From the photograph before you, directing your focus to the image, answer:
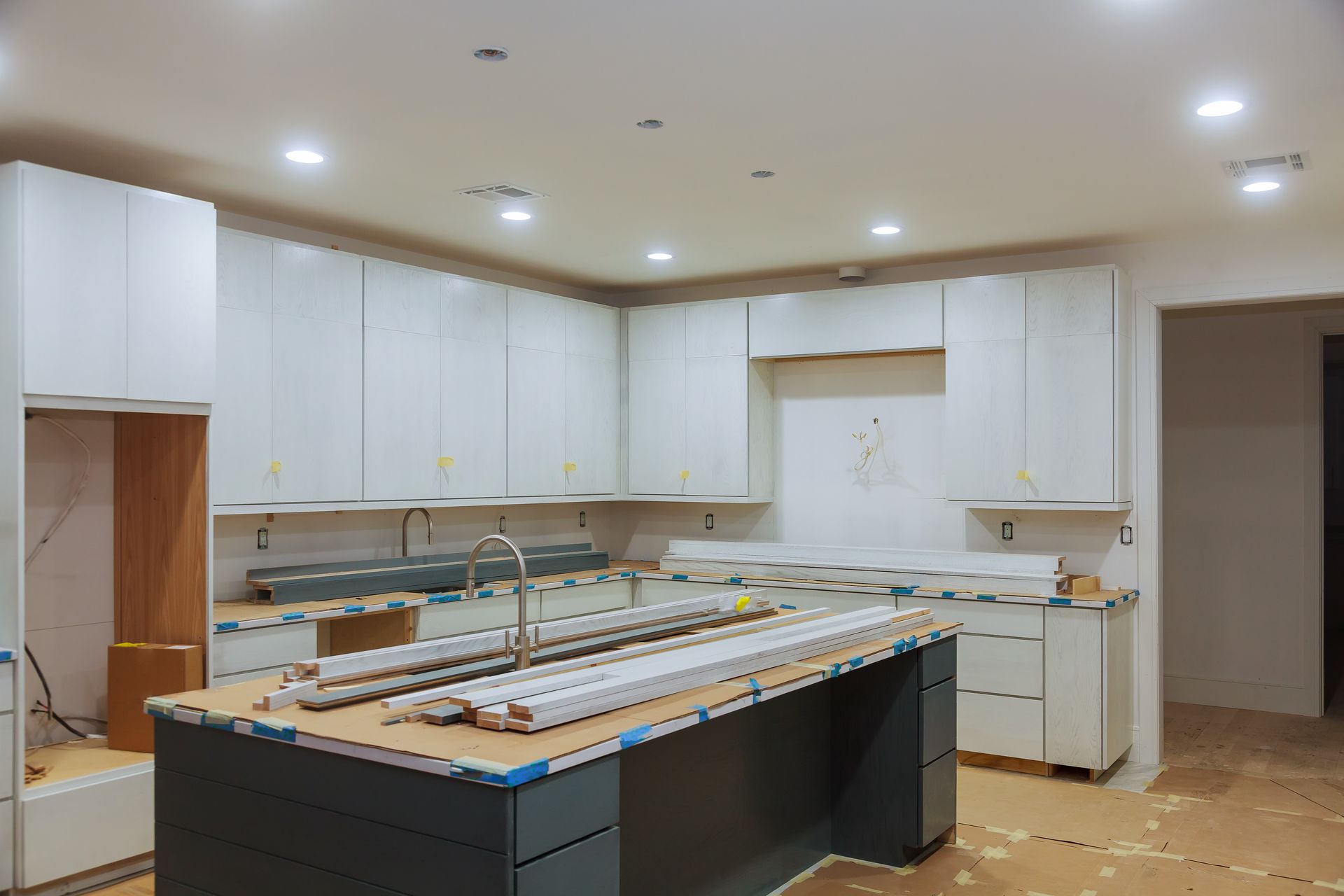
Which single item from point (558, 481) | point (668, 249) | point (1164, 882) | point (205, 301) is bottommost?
point (1164, 882)

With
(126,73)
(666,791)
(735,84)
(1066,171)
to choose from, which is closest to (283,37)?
(126,73)

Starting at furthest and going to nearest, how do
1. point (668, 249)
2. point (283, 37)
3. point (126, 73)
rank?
1. point (668, 249)
2. point (126, 73)
3. point (283, 37)

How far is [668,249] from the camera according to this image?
5.39 meters

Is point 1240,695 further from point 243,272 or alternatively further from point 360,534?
point 243,272

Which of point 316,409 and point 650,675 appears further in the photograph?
point 316,409

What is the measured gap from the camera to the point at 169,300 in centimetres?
380

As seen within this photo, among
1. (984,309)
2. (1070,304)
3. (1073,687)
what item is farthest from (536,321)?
(1073,687)

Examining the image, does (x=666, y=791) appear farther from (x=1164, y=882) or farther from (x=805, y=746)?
(x=1164, y=882)

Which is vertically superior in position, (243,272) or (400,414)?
(243,272)

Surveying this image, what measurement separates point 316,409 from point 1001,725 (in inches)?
136

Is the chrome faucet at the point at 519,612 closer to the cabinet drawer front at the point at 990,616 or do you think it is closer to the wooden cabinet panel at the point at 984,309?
the cabinet drawer front at the point at 990,616

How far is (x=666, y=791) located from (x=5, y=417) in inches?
94.8

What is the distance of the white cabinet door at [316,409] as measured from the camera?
4.43m

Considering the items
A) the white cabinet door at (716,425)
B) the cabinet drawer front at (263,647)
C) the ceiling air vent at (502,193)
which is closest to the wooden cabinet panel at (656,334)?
the white cabinet door at (716,425)
